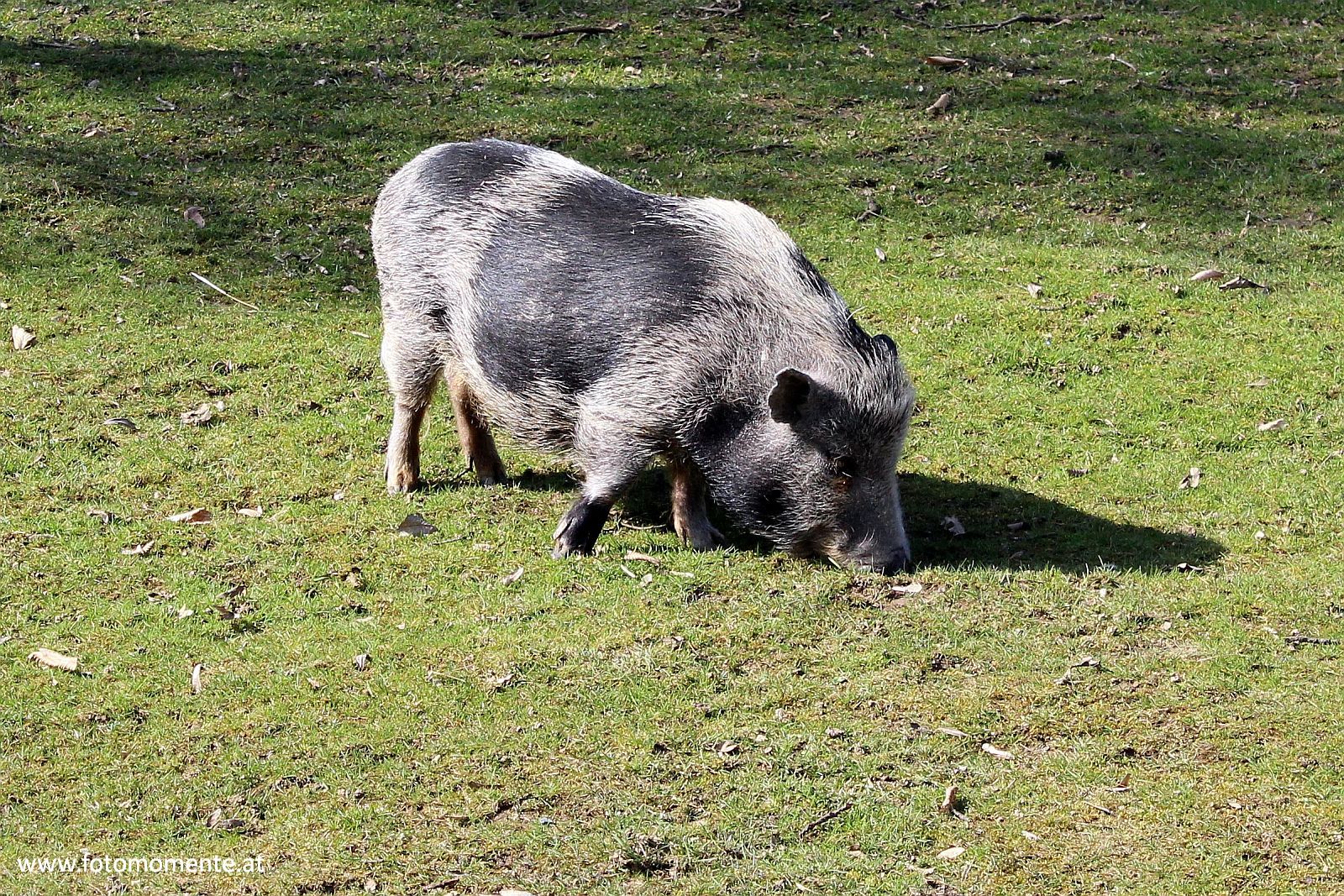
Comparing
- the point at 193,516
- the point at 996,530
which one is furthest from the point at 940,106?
the point at 193,516

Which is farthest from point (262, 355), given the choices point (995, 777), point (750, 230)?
point (995, 777)

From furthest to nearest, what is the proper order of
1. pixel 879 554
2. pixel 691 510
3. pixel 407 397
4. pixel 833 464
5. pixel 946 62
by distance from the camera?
pixel 946 62 → pixel 407 397 → pixel 691 510 → pixel 879 554 → pixel 833 464

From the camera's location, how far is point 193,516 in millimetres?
8156

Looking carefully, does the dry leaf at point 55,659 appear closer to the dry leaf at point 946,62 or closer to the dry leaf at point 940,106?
the dry leaf at point 940,106

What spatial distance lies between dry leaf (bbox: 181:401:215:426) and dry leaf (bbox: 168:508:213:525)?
1.28 meters

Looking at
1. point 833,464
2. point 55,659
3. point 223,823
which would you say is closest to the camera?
point 223,823

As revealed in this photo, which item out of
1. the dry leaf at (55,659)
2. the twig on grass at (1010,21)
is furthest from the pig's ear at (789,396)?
the twig on grass at (1010,21)

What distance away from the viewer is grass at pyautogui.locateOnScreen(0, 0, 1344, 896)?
220 inches

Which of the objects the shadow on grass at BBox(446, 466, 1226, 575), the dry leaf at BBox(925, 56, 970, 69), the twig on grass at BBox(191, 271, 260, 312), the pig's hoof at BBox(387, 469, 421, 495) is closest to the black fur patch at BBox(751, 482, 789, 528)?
the shadow on grass at BBox(446, 466, 1226, 575)

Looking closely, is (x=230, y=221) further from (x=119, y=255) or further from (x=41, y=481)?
(x=41, y=481)

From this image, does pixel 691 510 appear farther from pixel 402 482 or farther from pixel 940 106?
pixel 940 106

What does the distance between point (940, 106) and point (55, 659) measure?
10319mm

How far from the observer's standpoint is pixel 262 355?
10.3 metres

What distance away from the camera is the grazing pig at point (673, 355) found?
726 cm
